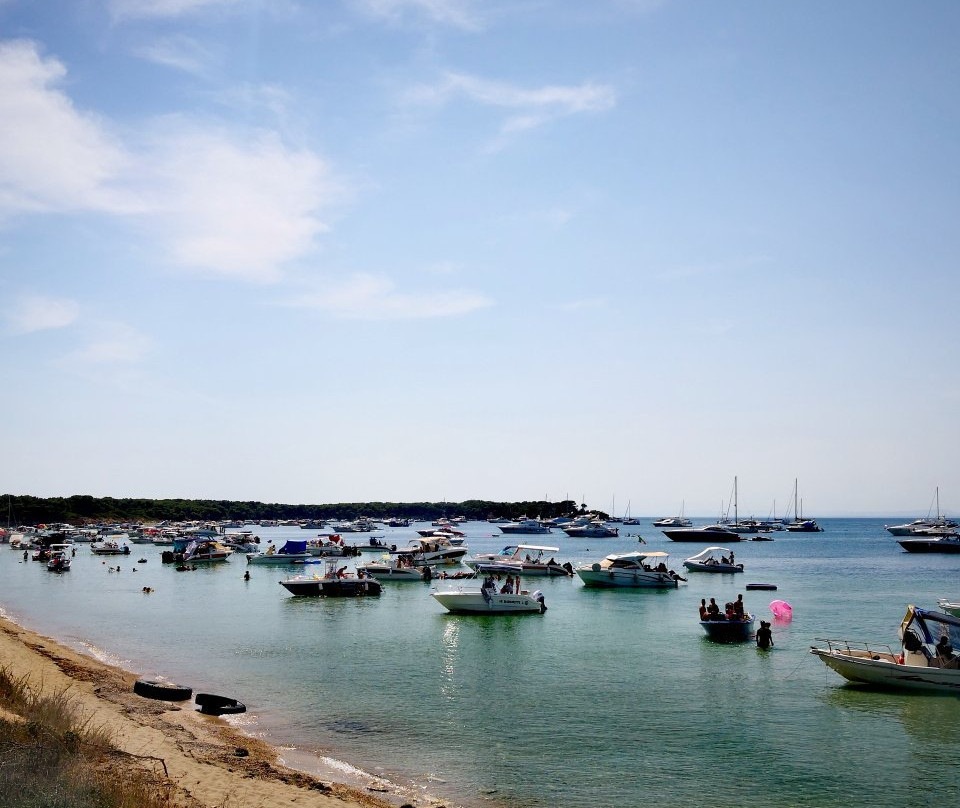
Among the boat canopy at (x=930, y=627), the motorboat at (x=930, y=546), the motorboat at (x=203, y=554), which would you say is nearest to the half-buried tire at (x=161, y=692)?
the boat canopy at (x=930, y=627)

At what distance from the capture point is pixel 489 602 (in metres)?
51.6

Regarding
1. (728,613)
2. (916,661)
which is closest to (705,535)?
(728,613)

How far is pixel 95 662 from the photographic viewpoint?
36844mm

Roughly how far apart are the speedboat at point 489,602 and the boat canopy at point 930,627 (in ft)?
80.8

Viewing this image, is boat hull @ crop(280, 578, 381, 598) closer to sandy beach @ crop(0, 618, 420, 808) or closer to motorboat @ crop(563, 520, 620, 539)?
sandy beach @ crop(0, 618, 420, 808)

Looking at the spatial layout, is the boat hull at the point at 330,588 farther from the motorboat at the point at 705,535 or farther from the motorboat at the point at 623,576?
the motorboat at the point at 705,535

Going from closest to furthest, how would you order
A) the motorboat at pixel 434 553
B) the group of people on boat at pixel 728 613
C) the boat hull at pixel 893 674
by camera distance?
the boat hull at pixel 893 674, the group of people on boat at pixel 728 613, the motorboat at pixel 434 553

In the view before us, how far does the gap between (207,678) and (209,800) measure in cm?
1764

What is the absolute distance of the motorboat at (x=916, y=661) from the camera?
3036 cm

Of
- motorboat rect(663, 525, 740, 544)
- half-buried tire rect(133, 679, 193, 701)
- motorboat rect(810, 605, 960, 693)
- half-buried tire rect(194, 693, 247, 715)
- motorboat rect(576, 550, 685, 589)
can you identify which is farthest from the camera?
motorboat rect(663, 525, 740, 544)

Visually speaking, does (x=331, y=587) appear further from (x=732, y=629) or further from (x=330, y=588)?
(x=732, y=629)

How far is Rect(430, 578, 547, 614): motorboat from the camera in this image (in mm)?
51625

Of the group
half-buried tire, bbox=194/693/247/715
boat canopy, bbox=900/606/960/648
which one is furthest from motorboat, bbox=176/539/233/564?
boat canopy, bbox=900/606/960/648

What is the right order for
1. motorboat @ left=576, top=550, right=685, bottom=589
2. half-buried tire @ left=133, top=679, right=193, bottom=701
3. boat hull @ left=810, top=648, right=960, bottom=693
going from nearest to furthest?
1. half-buried tire @ left=133, top=679, right=193, bottom=701
2. boat hull @ left=810, top=648, right=960, bottom=693
3. motorboat @ left=576, top=550, right=685, bottom=589
